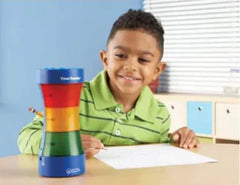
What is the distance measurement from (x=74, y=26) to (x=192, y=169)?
2880mm

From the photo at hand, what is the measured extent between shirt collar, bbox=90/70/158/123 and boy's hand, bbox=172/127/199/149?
141 millimetres

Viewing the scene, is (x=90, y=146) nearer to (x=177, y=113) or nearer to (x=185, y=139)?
(x=185, y=139)

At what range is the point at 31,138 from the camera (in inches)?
51.3

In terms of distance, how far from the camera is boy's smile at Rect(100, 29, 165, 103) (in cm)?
142

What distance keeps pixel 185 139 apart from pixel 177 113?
1907 mm

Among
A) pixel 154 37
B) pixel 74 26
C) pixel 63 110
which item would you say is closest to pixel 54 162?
pixel 63 110

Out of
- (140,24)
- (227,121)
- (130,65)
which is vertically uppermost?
(140,24)

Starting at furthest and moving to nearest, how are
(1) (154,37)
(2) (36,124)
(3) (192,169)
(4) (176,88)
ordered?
(4) (176,88), (1) (154,37), (2) (36,124), (3) (192,169)

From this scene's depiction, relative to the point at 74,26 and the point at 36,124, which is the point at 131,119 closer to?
the point at 36,124

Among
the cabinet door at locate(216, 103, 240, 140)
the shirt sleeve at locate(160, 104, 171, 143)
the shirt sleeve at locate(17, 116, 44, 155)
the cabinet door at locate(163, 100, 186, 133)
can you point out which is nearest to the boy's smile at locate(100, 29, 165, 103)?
the shirt sleeve at locate(160, 104, 171, 143)

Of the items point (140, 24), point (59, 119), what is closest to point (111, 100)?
point (140, 24)

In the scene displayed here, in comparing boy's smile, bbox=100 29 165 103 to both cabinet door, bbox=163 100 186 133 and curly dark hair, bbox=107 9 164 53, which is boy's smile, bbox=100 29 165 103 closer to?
curly dark hair, bbox=107 9 164 53

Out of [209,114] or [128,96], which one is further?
[209,114]

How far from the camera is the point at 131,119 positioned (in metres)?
1.51
